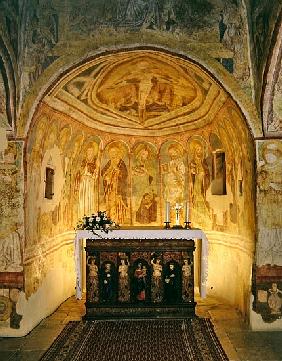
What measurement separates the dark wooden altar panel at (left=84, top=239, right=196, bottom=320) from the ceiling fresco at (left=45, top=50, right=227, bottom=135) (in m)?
3.28

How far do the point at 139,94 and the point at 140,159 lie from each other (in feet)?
7.72

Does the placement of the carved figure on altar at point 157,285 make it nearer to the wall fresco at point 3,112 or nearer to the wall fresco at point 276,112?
the wall fresco at point 276,112

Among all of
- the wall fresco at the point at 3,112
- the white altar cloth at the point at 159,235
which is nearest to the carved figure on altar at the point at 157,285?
the white altar cloth at the point at 159,235

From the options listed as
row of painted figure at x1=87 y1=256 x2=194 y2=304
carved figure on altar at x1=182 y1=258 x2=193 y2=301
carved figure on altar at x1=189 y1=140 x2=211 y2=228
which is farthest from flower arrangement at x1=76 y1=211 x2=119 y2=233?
carved figure on altar at x1=189 y1=140 x2=211 y2=228

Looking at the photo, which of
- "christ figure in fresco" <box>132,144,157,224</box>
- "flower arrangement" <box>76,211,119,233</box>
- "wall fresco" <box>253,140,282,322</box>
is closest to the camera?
"wall fresco" <box>253,140,282,322</box>

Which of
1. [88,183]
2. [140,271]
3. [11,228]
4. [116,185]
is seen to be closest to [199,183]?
[116,185]

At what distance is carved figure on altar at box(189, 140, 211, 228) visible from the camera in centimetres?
1247

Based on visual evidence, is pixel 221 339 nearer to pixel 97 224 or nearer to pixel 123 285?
pixel 123 285

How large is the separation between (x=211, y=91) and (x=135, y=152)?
11.9 ft

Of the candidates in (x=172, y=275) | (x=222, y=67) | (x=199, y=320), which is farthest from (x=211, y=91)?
(x=199, y=320)

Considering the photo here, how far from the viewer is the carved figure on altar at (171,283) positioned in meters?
9.90

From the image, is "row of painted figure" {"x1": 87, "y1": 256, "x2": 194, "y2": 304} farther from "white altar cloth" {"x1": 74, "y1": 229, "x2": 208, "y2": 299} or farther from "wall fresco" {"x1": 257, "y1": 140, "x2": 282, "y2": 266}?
"wall fresco" {"x1": 257, "y1": 140, "x2": 282, "y2": 266}

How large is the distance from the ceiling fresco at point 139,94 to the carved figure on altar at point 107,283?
3703 mm

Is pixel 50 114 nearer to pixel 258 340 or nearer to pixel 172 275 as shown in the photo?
pixel 172 275
